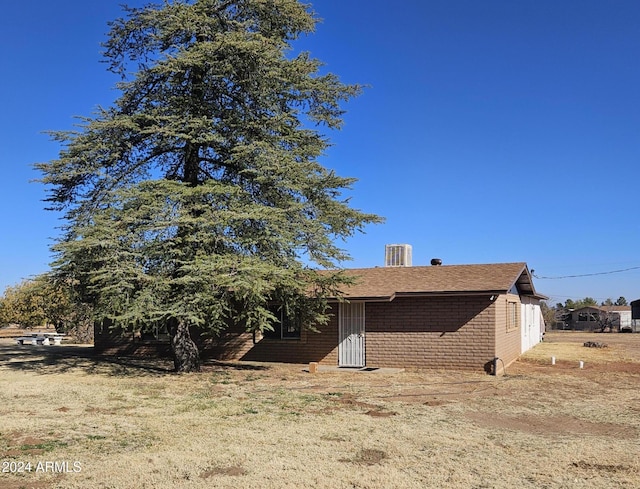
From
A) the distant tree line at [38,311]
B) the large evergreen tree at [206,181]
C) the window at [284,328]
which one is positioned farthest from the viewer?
the distant tree line at [38,311]

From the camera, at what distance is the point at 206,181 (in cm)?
1748

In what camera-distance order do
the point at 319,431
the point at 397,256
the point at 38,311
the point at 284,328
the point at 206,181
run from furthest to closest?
the point at 38,311, the point at 397,256, the point at 284,328, the point at 206,181, the point at 319,431

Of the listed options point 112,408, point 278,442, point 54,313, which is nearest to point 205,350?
point 112,408

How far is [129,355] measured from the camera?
23.1 m

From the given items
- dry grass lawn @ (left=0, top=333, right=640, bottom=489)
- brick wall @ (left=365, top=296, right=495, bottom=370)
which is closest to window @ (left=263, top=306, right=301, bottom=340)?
brick wall @ (left=365, top=296, right=495, bottom=370)

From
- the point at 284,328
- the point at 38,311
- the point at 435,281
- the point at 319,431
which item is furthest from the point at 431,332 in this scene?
the point at 38,311

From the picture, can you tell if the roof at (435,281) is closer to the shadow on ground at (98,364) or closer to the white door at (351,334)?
the white door at (351,334)

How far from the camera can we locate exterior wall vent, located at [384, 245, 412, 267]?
24.0 metres

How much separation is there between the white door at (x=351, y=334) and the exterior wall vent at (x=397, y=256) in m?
5.02

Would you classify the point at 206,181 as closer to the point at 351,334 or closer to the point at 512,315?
the point at 351,334

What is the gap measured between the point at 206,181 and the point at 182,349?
17.3 feet

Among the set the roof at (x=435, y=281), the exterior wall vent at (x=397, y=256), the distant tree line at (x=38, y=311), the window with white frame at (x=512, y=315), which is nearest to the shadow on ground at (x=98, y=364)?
the roof at (x=435, y=281)

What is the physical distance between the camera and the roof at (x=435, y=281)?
58.0 ft

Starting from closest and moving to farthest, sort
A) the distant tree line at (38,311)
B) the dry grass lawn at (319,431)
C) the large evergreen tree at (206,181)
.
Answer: the dry grass lawn at (319,431) → the large evergreen tree at (206,181) → the distant tree line at (38,311)
